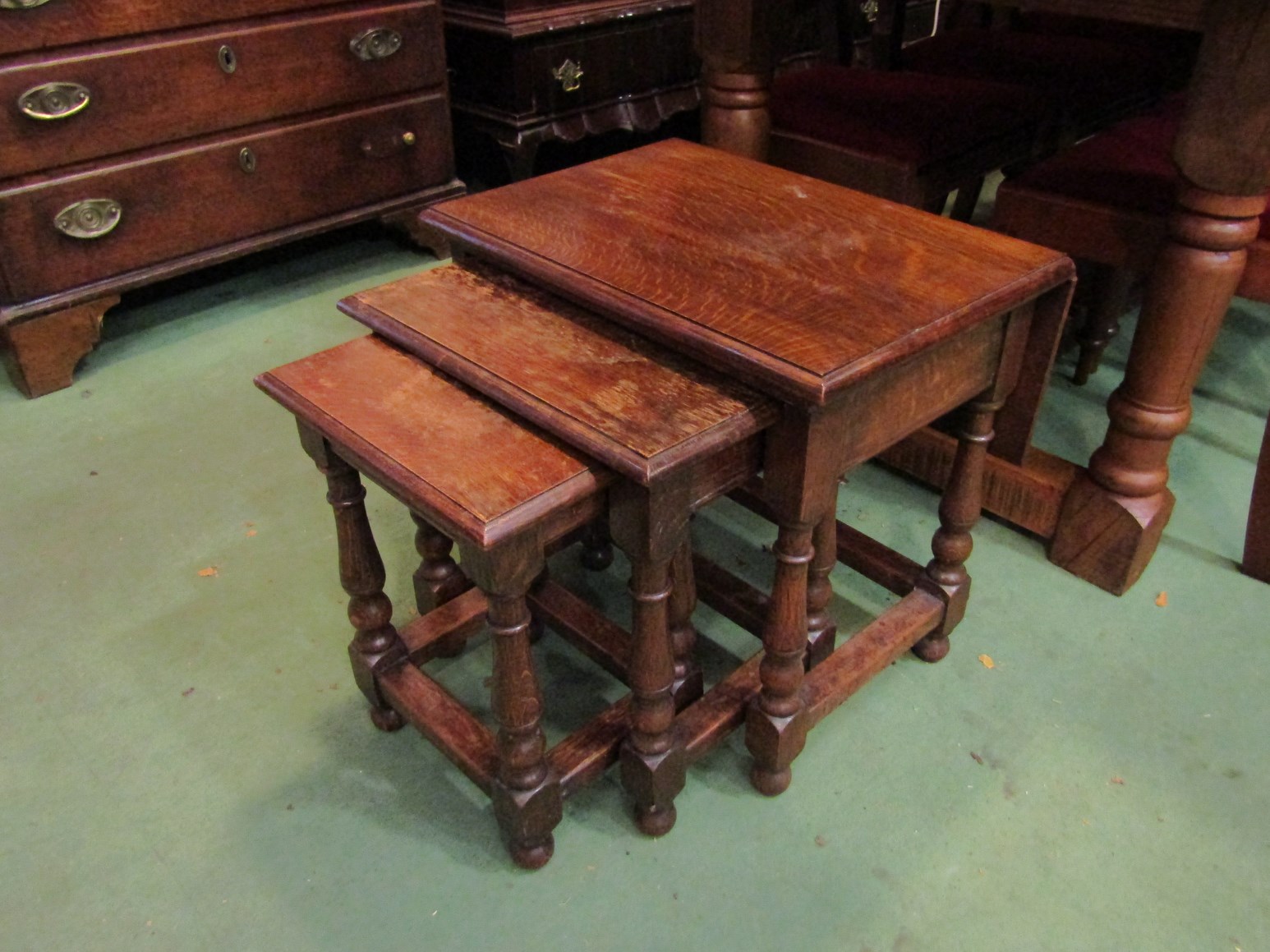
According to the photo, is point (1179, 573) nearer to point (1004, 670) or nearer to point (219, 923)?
Result: point (1004, 670)

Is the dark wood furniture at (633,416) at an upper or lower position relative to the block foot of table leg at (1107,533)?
upper

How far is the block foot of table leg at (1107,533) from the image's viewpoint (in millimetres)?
1331

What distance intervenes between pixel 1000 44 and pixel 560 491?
1792 millimetres

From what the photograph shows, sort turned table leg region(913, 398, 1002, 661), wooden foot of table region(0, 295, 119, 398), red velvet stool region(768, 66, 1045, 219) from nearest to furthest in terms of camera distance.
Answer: turned table leg region(913, 398, 1002, 661) < red velvet stool region(768, 66, 1045, 219) < wooden foot of table region(0, 295, 119, 398)

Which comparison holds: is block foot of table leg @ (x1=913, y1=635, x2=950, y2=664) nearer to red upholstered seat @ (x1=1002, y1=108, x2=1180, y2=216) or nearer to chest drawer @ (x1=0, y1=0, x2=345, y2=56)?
red upholstered seat @ (x1=1002, y1=108, x2=1180, y2=216)

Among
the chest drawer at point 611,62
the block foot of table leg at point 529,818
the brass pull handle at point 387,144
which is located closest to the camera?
the block foot of table leg at point 529,818

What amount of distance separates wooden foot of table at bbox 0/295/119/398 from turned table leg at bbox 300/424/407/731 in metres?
1.02

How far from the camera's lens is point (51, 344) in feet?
6.01

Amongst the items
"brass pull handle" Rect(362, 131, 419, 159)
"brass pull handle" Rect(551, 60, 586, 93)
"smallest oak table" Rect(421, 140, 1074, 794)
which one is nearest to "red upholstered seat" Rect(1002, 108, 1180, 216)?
"smallest oak table" Rect(421, 140, 1074, 794)

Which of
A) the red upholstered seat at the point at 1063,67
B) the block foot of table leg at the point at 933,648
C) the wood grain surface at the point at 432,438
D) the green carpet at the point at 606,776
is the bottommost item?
the green carpet at the point at 606,776

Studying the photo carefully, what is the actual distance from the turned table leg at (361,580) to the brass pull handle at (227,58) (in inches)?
44.1

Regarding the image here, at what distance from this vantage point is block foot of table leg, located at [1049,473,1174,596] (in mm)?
1331

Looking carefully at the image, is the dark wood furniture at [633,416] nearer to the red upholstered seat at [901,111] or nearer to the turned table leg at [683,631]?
the turned table leg at [683,631]

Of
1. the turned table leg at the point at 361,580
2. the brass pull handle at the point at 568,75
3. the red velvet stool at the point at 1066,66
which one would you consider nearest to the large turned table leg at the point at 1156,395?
the red velvet stool at the point at 1066,66
